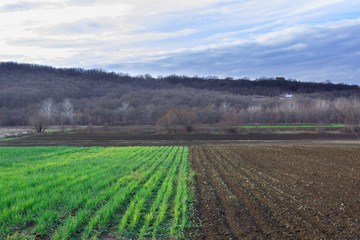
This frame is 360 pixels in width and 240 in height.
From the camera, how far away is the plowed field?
6.33 metres

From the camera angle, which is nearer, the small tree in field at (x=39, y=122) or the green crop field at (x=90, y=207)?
the green crop field at (x=90, y=207)

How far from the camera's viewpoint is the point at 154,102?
130375 millimetres

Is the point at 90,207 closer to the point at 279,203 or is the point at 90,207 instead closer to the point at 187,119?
the point at 279,203

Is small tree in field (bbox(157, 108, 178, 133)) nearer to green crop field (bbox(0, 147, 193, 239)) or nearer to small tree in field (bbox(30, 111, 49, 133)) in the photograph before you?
small tree in field (bbox(30, 111, 49, 133))

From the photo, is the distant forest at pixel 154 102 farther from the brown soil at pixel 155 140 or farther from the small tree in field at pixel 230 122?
the brown soil at pixel 155 140

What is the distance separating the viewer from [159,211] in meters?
7.69

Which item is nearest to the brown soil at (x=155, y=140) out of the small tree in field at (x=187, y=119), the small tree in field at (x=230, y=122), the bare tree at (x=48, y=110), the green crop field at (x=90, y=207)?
the small tree in field at (x=230, y=122)

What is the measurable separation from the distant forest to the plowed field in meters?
2.98

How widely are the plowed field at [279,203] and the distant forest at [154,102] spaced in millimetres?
2980

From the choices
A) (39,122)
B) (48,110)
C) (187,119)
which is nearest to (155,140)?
(187,119)

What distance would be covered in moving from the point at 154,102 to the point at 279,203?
406 ft

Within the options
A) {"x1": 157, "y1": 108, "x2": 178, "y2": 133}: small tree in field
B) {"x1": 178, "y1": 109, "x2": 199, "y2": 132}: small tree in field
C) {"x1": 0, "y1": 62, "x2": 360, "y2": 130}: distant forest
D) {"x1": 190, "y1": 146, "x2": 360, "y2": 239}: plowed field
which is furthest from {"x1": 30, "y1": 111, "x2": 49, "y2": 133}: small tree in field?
{"x1": 190, "y1": 146, "x2": 360, "y2": 239}: plowed field

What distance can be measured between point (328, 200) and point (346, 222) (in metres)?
2.01

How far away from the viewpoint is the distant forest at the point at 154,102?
77.9 metres
